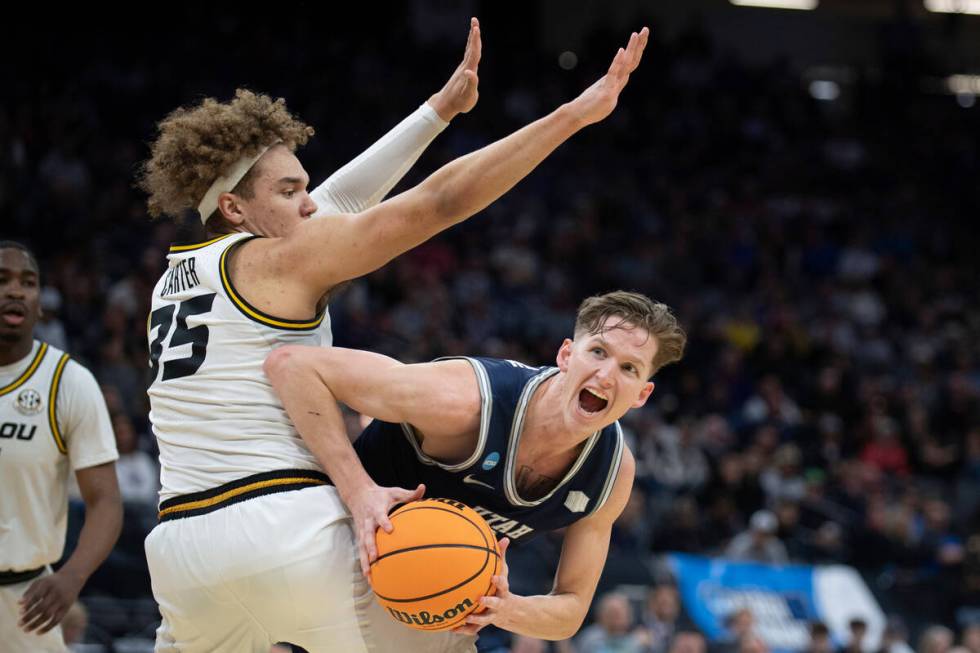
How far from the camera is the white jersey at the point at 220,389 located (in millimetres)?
3811

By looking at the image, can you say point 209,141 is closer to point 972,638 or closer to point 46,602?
point 46,602

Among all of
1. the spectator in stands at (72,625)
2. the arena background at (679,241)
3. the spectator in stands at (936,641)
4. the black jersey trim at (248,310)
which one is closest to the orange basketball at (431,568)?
the black jersey trim at (248,310)

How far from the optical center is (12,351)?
5438mm

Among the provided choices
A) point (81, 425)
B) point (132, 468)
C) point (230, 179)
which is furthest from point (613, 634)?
point (230, 179)

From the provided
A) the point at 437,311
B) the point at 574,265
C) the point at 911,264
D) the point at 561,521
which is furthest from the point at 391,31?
the point at 561,521

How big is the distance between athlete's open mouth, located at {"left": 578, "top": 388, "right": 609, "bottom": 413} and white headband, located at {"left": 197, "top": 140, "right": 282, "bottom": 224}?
4.34 ft

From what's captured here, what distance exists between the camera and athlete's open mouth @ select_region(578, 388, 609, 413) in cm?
411

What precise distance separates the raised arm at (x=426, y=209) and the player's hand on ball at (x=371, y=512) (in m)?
0.65

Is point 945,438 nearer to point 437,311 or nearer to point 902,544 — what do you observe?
point 902,544

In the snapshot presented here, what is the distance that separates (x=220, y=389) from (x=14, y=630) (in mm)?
2167

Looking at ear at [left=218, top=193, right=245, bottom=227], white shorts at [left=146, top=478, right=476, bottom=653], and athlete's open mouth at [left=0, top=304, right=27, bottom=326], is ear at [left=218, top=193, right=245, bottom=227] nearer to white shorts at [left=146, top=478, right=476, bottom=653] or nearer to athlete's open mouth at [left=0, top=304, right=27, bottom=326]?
white shorts at [left=146, top=478, right=476, bottom=653]

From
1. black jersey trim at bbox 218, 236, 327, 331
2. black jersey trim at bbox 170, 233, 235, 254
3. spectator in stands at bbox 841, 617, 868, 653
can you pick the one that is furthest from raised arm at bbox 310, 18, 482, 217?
spectator in stands at bbox 841, 617, 868, 653

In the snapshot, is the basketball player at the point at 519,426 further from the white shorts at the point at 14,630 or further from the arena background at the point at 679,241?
the arena background at the point at 679,241

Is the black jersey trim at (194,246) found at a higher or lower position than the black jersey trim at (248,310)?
higher
